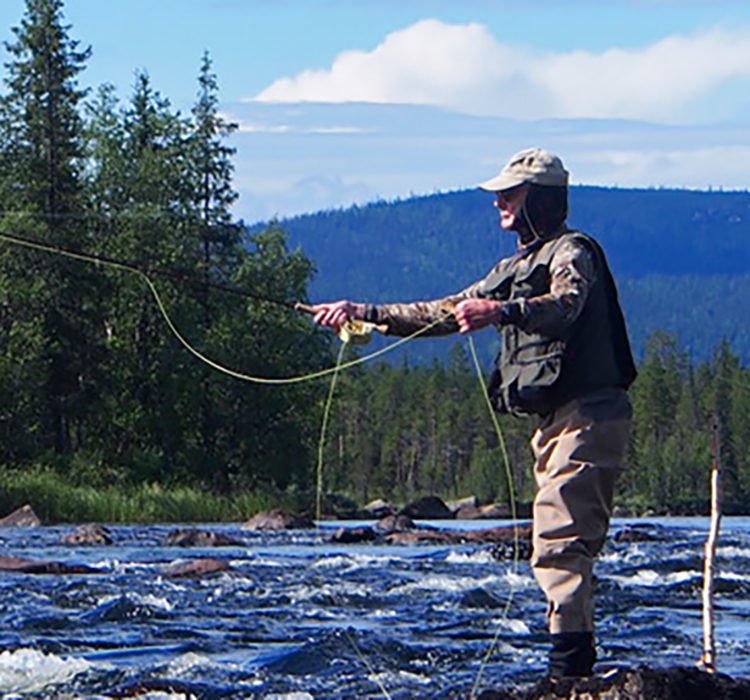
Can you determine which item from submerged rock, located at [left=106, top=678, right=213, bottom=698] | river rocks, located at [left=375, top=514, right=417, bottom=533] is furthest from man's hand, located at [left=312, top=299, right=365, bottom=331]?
river rocks, located at [left=375, top=514, right=417, bottom=533]

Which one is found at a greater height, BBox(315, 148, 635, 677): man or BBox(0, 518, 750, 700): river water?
BBox(315, 148, 635, 677): man

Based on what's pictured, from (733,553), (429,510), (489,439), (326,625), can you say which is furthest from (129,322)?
(489,439)

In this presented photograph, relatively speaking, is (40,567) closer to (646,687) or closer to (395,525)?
(646,687)

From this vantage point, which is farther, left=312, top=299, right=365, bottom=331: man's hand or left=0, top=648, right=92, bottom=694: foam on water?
left=0, top=648, right=92, bottom=694: foam on water

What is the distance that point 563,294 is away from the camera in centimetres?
694

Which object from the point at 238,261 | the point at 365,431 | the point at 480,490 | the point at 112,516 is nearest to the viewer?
the point at 112,516

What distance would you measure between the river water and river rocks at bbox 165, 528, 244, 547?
3.40m

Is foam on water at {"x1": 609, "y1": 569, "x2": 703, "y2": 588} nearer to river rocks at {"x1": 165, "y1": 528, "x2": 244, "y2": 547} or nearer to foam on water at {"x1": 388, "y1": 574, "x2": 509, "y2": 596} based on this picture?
foam on water at {"x1": 388, "y1": 574, "x2": 509, "y2": 596}

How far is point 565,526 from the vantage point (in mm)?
7059

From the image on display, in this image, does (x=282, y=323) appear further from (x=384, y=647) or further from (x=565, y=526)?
(x=565, y=526)

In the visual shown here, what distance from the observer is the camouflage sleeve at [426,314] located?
7.51m

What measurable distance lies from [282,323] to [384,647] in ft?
140

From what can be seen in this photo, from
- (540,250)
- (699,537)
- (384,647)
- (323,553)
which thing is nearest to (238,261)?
(699,537)

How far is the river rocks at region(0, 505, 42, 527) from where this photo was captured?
3216cm
